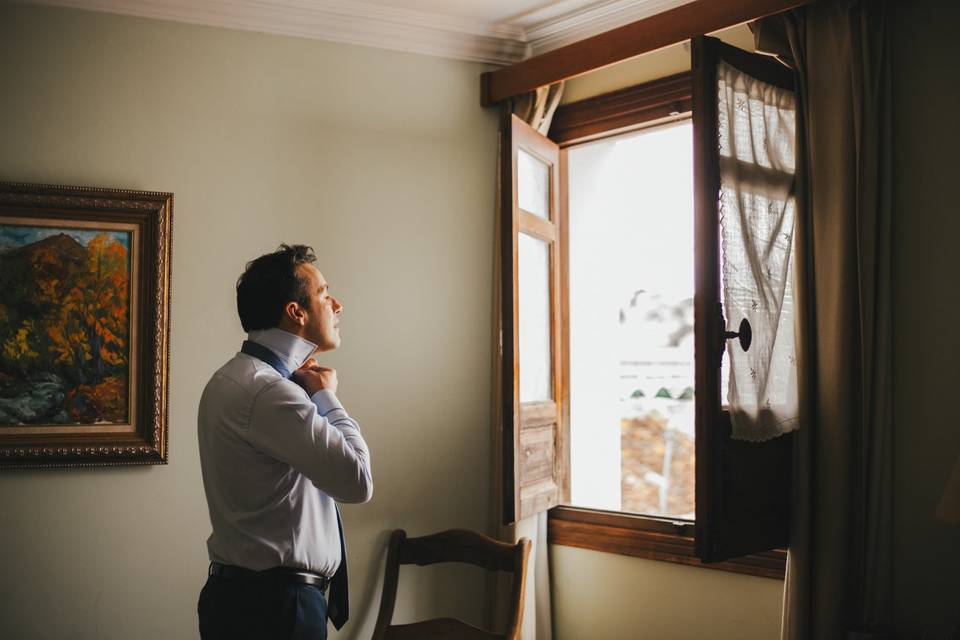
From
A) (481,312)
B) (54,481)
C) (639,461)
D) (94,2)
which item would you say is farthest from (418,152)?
(639,461)

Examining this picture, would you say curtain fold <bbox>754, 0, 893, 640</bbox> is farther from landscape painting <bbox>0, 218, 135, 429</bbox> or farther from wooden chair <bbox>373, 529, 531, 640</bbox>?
A: landscape painting <bbox>0, 218, 135, 429</bbox>

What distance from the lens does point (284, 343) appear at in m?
2.13

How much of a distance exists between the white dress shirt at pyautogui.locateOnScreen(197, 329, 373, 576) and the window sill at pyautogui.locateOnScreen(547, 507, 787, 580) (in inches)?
59.3

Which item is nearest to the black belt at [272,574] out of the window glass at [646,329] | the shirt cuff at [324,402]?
the shirt cuff at [324,402]

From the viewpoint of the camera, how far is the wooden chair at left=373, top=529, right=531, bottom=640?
9.59ft

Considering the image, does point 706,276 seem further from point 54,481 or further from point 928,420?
point 54,481

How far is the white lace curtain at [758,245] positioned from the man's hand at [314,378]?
3.68 feet

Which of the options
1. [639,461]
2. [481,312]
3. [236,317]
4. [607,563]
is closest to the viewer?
[236,317]

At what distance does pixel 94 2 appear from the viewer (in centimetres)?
298

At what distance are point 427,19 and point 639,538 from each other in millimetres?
2203

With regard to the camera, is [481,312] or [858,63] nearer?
[858,63]

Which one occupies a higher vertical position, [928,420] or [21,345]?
[21,345]

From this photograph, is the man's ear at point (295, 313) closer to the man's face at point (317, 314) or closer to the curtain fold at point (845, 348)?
the man's face at point (317, 314)

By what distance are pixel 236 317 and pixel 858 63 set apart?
2.24 metres
